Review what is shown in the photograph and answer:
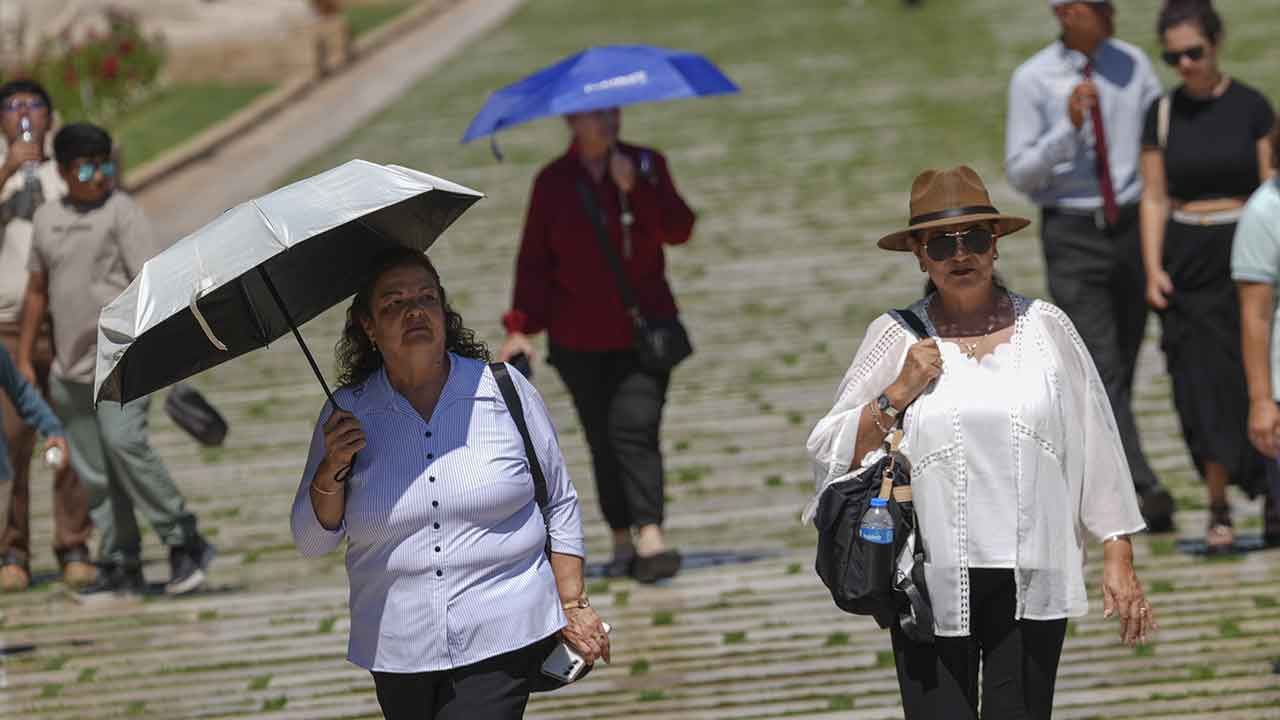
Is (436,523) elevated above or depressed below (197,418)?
above

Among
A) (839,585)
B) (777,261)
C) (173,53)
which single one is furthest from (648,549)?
(173,53)

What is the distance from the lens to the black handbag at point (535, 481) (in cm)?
533

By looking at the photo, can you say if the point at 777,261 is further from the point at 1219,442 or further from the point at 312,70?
the point at 312,70

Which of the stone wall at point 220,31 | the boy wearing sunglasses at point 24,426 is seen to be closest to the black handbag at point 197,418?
the boy wearing sunglasses at point 24,426

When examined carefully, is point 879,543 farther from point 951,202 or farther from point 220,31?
point 220,31

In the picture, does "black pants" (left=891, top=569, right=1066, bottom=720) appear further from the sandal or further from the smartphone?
the sandal

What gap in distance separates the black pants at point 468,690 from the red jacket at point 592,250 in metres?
3.76

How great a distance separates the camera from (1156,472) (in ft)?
33.8

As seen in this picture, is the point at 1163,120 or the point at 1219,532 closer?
the point at 1219,532

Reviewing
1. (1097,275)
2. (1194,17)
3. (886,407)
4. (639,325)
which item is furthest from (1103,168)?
(886,407)

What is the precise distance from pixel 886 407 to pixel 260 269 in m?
1.51

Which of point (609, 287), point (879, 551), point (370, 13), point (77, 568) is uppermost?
point (879, 551)

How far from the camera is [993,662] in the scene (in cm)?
543

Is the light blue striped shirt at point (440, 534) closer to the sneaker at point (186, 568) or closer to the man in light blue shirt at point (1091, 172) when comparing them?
the sneaker at point (186, 568)
